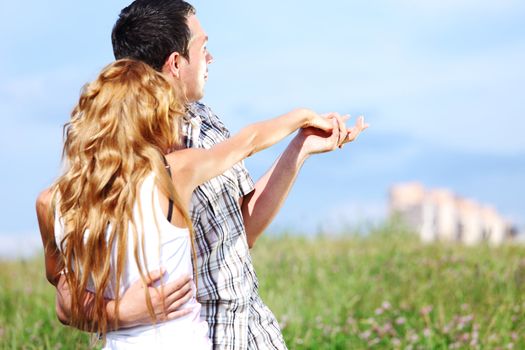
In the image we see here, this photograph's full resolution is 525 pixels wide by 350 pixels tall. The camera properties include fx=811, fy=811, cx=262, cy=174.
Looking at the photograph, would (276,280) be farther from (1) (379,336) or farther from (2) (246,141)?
(2) (246,141)

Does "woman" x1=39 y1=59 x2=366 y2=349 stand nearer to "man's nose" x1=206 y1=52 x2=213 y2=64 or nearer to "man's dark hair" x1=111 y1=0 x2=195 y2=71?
"man's dark hair" x1=111 y1=0 x2=195 y2=71

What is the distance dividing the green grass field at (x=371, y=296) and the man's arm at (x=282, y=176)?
6.31ft

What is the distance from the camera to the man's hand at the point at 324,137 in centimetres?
341

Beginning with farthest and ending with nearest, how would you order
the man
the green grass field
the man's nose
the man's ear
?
the green grass field → the man's nose → the man's ear → the man

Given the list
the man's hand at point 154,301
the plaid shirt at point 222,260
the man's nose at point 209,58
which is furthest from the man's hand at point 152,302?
the man's nose at point 209,58

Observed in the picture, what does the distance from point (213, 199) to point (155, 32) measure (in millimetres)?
697

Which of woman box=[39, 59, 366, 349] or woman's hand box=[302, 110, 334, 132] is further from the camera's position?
woman's hand box=[302, 110, 334, 132]

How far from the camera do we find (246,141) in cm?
284

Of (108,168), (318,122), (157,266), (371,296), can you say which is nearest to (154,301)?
(157,266)

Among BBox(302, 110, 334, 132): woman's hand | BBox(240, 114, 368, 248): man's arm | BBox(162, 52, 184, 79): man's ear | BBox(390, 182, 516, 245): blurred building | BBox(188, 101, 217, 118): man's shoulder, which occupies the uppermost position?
BBox(162, 52, 184, 79): man's ear

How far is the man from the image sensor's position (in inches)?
114

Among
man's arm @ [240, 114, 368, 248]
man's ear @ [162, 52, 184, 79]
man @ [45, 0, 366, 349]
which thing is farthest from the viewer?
man's arm @ [240, 114, 368, 248]

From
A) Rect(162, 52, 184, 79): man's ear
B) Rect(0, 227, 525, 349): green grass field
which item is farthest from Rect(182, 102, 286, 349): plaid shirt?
Rect(0, 227, 525, 349): green grass field

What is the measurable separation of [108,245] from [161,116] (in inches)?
18.1
